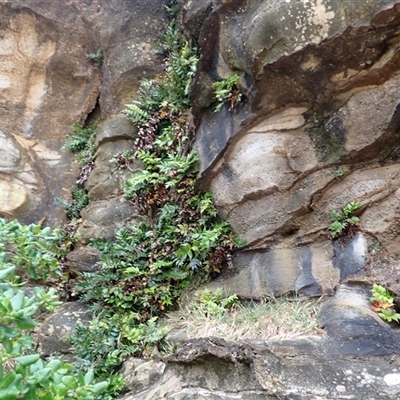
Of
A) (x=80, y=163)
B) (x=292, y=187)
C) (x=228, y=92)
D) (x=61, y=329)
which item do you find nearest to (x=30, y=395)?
(x=292, y=187)

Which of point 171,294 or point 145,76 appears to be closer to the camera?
point 171,294

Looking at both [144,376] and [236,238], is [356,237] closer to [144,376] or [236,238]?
[236,238]

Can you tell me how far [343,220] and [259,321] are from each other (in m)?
1.42

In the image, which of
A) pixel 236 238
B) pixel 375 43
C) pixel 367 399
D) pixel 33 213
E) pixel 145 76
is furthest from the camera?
pixel 145 76

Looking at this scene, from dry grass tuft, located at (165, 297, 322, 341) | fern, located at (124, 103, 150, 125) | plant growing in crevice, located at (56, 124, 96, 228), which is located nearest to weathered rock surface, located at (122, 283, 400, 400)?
dry grass tuft, located at (165, 297, 322, 341)

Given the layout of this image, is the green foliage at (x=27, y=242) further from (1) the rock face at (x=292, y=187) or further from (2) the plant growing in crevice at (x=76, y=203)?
(2) the plant growing in crevice at (x=76, y=203)

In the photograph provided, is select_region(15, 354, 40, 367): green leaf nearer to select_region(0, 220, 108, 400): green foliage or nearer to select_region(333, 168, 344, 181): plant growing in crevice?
select_region(0, 220, 108, 400): green foliage

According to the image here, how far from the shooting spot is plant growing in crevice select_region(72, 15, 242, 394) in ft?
15.5

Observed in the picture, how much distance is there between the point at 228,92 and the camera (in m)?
4.95

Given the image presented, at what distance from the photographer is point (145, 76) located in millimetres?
7289

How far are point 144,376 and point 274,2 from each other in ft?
13.8

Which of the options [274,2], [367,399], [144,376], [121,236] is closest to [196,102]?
[274,2]

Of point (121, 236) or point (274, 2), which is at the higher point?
point (274, 2)

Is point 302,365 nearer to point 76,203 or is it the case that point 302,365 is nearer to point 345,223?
point 345,223
